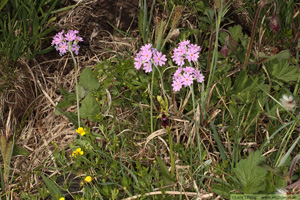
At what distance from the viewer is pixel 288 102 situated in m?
2.33

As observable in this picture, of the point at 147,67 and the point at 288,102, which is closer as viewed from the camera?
the point at 288,102

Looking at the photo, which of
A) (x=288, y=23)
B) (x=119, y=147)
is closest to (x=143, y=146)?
(x=119, y=147)

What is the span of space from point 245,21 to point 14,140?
6.44 ft

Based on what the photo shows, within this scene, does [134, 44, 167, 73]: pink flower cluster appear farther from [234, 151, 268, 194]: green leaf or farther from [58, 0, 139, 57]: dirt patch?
[234, 151, 268, 194]: green leaf

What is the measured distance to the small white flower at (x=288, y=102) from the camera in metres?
2.31

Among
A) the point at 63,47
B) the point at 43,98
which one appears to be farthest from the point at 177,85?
→ the point at 43,98

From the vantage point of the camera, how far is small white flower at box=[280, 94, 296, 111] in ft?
7.59

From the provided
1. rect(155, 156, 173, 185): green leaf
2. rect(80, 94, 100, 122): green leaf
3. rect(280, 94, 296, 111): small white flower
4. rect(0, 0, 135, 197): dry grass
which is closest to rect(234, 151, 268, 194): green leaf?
rect(155, 156, 173, 185): green leaf

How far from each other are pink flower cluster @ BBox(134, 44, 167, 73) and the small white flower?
2.64 ft

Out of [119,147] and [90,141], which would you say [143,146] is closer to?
[119,147]

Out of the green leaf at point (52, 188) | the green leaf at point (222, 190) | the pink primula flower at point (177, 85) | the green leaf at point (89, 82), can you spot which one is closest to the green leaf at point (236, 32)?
the pink primula flower at point (177, 85)

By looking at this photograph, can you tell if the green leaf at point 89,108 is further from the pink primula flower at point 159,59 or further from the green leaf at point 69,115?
the pink primula flower at point 159,59

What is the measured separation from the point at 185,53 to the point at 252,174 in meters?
0.94

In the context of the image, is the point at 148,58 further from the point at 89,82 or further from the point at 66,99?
the point at 66,99
